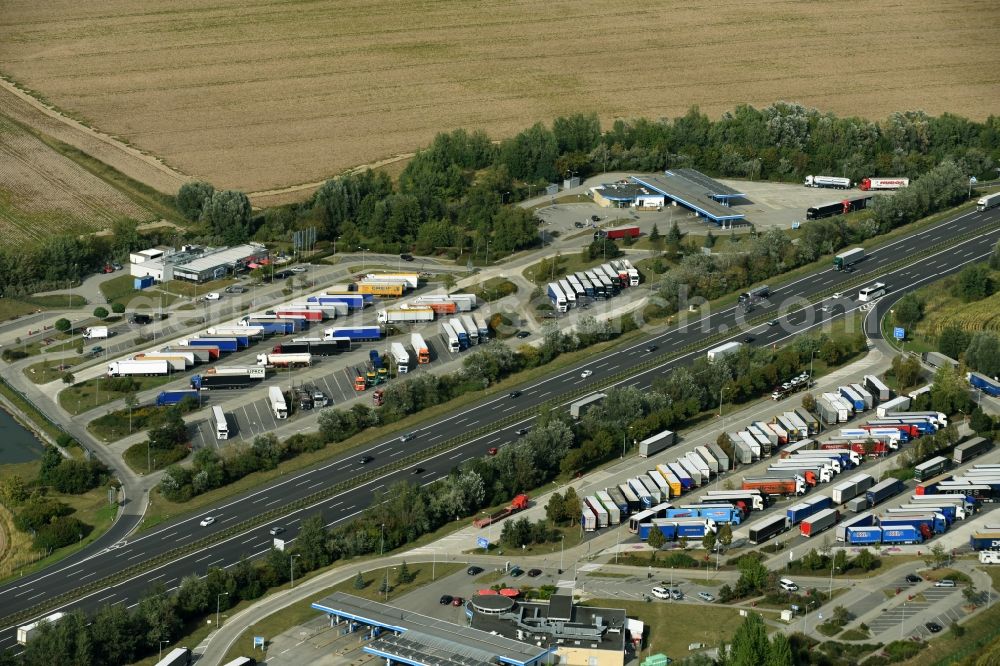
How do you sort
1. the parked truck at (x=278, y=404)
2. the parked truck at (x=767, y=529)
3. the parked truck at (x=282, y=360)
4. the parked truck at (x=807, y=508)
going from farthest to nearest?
the parked truck at (x=282, y=360) → the parked truck at (x=278, y=404) → the parked truck at (x=807, y=508) → the parked truck at (x=767, y=529)

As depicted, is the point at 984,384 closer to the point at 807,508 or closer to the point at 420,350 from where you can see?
the point at 807,508

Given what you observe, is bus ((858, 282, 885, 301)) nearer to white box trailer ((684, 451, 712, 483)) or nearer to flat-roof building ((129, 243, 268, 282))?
white box trailer ((684, 451, 712, 483))

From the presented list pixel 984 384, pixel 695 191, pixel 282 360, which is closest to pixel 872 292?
pixel 984 384

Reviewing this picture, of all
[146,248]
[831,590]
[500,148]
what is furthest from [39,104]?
[831,590]

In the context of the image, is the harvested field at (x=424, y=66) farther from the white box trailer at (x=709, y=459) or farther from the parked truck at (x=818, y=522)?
the parked truck at (x=818, y=522)

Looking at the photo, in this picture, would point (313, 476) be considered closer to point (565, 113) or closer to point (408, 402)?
point (408, 402)

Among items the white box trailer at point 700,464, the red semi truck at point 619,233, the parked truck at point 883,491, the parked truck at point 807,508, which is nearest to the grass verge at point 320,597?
the white box trailer at point 700,464
